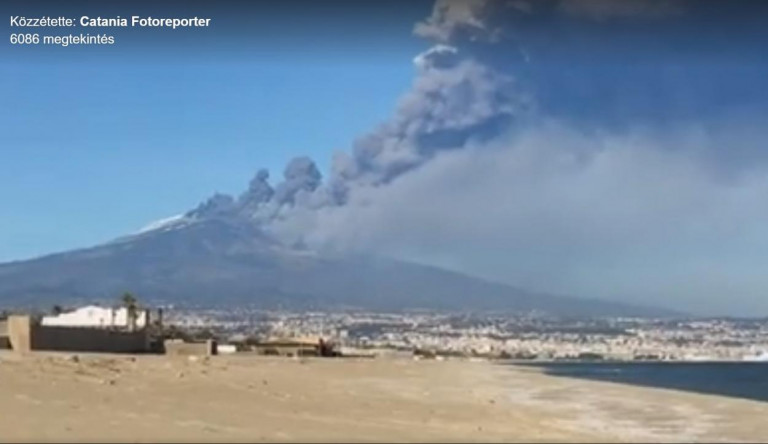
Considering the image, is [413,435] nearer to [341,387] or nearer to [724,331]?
[341,387]

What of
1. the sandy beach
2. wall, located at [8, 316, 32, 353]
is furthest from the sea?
wall, located at [8, 316, 32, 353]

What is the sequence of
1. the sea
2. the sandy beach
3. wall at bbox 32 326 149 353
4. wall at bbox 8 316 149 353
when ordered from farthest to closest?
the sea, wall at bbox 32 326 149 353, wall at bbox 8 316 149 353, the sandy beach

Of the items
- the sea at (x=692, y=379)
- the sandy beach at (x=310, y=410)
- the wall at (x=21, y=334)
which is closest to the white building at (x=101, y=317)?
the sea at (x=692, y=379)

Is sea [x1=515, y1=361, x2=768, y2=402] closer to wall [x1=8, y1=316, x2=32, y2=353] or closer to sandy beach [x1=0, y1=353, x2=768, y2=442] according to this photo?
sandy beach [x1=0, y1=353, x2=768, y2=442]

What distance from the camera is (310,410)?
10.7 meters

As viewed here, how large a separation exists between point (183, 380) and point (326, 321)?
108 m

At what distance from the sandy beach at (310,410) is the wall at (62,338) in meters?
7.97

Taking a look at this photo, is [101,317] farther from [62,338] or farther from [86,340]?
[62,338]

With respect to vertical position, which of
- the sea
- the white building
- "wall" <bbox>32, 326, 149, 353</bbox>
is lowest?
the sea

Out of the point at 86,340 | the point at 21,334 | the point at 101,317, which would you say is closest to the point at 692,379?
the point at 101,317

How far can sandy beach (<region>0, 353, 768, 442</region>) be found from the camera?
8375 millimetres

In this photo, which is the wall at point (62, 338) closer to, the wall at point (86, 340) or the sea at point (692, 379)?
the wall at point (86, 340)

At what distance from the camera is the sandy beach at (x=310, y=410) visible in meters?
8.38

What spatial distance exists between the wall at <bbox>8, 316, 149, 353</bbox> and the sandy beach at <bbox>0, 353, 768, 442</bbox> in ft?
26.1
